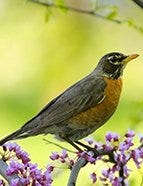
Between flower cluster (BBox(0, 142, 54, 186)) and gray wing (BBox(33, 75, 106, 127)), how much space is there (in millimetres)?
996

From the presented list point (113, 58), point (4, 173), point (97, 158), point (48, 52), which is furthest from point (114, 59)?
point (48, 52)

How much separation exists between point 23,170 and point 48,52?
19.0 feet

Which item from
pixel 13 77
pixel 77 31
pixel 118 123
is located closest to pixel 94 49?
pixel 77 31

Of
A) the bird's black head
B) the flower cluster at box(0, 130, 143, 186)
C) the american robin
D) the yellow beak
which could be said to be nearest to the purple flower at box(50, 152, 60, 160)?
the flower cluster at box(0, 130, 143, 186)

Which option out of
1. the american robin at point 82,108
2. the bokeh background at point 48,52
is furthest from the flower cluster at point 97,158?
the bokeh background at point 48,52

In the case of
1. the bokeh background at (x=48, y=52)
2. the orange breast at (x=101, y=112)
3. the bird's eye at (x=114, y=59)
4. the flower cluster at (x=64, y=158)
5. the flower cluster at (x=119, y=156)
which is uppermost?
the bokeh background at (x=48, y=52)

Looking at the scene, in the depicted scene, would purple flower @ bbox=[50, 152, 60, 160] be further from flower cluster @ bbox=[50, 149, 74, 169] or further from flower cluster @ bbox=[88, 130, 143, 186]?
flower cluster @ bbox=[88, 130, 143, 186]

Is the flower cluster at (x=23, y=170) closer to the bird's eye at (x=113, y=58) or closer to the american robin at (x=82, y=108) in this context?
the american robin at (x=82, y=108)

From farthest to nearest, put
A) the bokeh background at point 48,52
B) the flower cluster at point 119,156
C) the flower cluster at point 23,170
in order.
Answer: the bokeh background at point 48,52 < the flower cluster at point 119,156 < the flower cluster at point 23,170

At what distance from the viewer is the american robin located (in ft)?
10.6

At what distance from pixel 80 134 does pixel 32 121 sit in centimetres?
27

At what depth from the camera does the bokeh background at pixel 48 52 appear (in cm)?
768

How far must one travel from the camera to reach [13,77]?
8.30 m

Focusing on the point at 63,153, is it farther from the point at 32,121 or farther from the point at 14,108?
the point at 14,108
